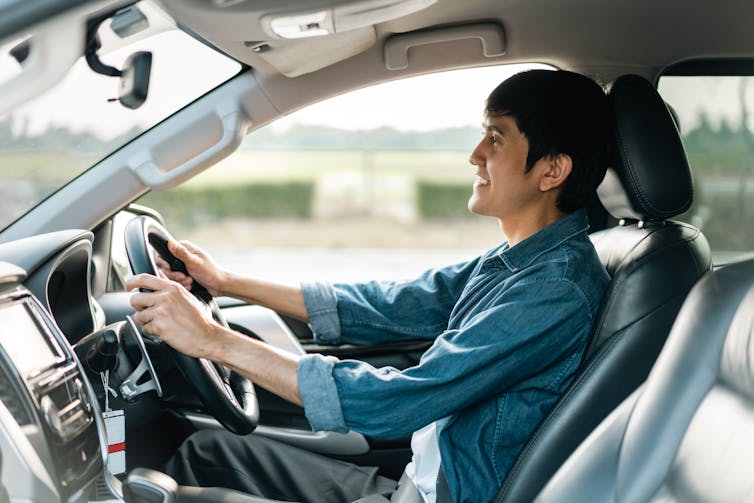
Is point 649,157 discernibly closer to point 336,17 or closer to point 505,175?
point 505,175

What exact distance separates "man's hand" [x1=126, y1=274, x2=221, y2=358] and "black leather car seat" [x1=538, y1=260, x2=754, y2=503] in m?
0.63

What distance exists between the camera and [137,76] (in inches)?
59.6

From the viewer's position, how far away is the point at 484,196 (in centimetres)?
175

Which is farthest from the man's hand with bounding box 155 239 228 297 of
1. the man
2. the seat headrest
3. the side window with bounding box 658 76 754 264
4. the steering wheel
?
the side window with bounding box 658 76 754 264

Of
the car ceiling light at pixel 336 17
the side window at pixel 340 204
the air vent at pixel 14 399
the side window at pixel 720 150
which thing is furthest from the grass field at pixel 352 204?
the air vent at pixel 14 399

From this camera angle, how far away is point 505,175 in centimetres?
172

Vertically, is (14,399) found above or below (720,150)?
below

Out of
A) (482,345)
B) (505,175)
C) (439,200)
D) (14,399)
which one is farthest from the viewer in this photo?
(439,200)

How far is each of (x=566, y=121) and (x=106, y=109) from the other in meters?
1.05

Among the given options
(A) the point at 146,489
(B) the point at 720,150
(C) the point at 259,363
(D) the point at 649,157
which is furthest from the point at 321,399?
(B) the point at 720,150

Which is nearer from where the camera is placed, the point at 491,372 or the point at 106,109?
the point at 491,372

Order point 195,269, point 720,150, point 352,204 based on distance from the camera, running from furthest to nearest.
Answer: point 352,204 < point 720,150 < point 195,269

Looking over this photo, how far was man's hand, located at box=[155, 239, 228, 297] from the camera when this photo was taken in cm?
177

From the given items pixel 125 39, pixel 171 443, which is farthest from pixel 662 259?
pixel 171 443
